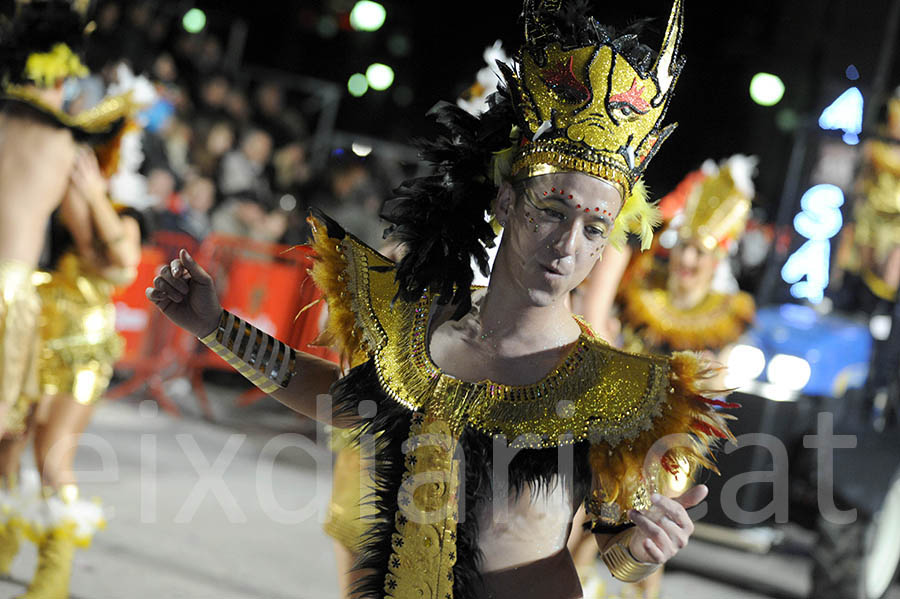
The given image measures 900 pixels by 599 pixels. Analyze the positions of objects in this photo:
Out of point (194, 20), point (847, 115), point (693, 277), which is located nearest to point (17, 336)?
point (693, 277)

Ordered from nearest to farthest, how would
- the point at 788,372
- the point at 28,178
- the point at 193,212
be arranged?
the point at 28,178 < the point at 788,372 < the point at 193,212

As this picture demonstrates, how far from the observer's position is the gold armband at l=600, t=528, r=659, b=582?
6.55 feet

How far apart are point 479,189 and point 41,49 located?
239 centimetres

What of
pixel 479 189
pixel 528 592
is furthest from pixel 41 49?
pixel 528 592

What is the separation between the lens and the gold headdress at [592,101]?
205 centimetres

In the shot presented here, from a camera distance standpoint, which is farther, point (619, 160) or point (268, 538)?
point (268, 538)

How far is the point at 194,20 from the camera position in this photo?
1087 centimetres

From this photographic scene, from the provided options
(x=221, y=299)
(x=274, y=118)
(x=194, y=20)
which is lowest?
(x=221, y=299)

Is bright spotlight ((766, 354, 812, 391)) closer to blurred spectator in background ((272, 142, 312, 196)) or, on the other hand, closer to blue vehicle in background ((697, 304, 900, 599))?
blue vehicle in background ((697, 304, 900, 599))

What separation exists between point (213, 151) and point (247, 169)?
37cm

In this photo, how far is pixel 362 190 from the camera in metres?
8.45

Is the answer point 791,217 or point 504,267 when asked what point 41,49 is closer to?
point 504,267

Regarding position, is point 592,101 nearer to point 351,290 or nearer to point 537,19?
point 537,19

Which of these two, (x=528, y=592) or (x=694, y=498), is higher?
(x=694, y=498)
